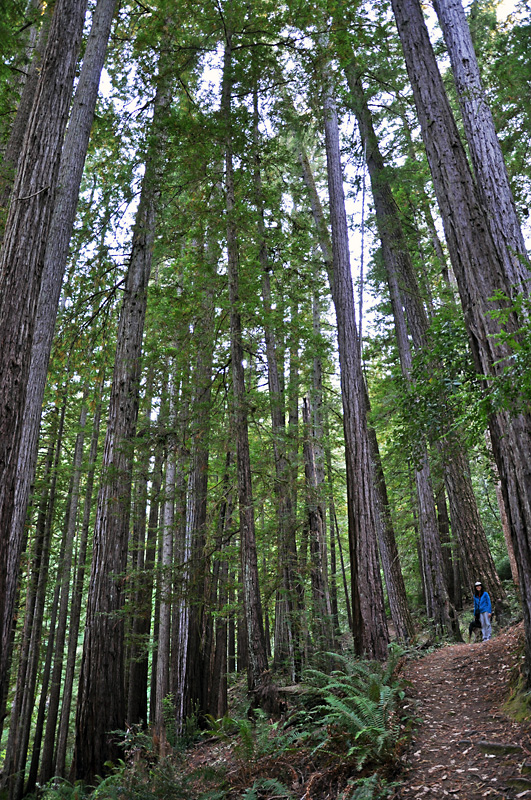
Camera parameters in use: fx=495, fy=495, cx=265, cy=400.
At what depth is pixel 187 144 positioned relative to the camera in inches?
344

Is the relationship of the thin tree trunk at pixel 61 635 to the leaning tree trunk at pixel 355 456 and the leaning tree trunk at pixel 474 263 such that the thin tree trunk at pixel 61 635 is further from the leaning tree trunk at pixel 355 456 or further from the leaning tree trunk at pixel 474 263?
the leaning tree trunk at pixel 474 263

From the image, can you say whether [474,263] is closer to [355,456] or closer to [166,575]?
[355,456]

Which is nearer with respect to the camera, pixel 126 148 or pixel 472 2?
pixel 126 148

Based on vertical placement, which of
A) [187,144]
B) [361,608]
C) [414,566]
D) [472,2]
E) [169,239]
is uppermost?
[472,2]

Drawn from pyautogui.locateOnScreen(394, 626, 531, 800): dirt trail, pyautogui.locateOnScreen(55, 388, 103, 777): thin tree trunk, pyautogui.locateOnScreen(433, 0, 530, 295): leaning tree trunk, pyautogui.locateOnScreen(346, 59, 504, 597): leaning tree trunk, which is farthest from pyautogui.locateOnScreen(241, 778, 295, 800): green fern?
pyautogui.locateOnScreen(55, 388, 103, 777): thin tree trunk

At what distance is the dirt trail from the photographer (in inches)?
141

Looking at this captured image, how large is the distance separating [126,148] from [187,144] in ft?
5.34

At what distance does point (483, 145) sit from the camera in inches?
277

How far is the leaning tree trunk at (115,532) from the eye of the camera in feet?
23.3

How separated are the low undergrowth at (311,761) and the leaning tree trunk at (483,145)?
5.03 m

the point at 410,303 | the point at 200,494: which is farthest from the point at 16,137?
the point at 410,303

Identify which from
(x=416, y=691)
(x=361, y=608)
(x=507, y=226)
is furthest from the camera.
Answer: (x=361, y=608)

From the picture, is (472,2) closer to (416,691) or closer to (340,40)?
(340,40)

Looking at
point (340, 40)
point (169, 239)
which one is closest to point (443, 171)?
point (340, 40)
